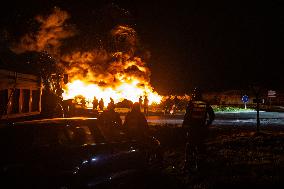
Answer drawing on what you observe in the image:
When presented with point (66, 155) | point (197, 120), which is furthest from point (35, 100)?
point (66, 155)

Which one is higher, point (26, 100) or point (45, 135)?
point (26, 100)

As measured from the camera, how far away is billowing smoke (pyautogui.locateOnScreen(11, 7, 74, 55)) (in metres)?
40.2

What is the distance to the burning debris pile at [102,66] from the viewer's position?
146ft

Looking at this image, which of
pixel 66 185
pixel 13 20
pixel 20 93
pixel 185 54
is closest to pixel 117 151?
pixel 66 185

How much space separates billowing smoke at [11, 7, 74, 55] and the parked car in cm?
3375

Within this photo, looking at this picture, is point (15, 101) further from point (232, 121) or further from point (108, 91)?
point (108, 91)

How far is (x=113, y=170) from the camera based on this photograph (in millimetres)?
6355

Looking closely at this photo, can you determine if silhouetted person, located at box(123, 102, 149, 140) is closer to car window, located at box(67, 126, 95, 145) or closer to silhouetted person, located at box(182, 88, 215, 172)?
silhouetted person, located at box(182, 88, 215, 172)

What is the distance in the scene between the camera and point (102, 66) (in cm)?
4584

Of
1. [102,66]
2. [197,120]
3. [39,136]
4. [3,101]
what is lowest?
[39,136]

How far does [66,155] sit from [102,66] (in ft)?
133

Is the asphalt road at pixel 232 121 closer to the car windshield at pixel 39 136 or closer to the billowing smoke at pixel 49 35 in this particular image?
the billowing smoke at pixel 49 35

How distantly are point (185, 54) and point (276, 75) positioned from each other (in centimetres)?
1531

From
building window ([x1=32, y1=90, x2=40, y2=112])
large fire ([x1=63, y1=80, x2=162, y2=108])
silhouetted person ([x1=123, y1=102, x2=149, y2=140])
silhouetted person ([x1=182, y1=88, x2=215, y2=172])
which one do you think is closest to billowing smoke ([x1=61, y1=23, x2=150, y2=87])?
large fire ([x1=63, y1=80, x2=162, y2=108])
